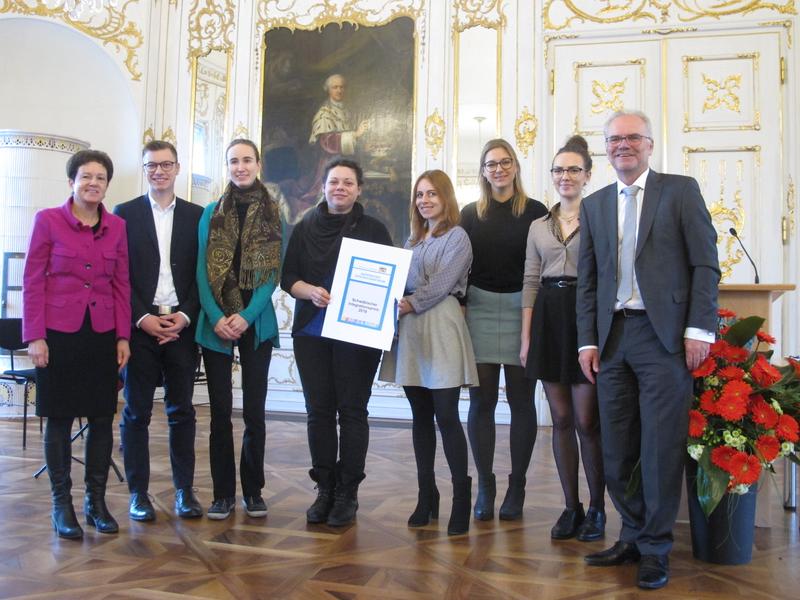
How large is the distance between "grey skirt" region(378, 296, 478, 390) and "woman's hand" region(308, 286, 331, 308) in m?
0.32

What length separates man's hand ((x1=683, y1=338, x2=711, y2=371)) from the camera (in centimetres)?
230

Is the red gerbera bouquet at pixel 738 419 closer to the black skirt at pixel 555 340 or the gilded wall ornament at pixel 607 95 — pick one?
the black skirt at pixel 555 340

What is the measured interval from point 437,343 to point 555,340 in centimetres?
45

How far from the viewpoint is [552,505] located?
3389mm

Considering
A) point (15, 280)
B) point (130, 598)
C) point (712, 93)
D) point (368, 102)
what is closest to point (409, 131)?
point (368, 102)

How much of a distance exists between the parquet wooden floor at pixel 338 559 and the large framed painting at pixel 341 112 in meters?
4.14

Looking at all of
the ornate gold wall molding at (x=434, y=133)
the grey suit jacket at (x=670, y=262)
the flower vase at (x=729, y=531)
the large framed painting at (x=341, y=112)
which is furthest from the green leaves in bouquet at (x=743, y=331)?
the ornate gold wall molding at (x=434, y=133)

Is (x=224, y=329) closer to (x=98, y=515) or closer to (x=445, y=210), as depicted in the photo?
(x=98, y=515)

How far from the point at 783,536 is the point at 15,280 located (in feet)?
20.9

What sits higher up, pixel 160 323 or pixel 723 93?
pixel 723 93

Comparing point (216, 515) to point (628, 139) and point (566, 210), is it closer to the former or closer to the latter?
point (566, 210)

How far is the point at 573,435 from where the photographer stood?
293 cm

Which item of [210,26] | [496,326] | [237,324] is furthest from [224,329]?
[210,26]

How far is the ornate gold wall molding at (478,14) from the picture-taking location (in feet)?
22.7
